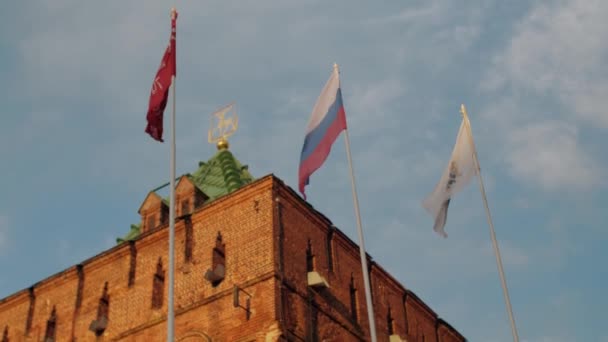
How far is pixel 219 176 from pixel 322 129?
1120 cm

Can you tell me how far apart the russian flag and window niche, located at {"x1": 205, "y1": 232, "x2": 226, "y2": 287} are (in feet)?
16.7

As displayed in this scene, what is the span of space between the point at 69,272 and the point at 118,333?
3.65 meters

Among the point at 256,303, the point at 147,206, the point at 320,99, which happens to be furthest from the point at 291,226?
the point at 147,206

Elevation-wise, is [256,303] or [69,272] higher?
[69,272]

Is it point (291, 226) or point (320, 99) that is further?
point (291, 226)

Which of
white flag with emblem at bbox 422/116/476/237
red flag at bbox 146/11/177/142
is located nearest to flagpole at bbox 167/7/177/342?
red flag at bbox 146/11/177/142

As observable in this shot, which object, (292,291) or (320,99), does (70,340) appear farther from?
(320,99)

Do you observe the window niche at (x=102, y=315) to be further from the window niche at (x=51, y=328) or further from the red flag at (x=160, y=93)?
the red flag at (x=160, y=93)

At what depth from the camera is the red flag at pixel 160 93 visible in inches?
901

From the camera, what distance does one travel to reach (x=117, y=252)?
2908 centimetres

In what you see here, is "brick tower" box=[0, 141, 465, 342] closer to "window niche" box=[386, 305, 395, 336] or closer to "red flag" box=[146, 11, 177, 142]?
"window niche" box=[386, 305, 395, 336]

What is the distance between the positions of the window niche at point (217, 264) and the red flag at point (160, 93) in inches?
188

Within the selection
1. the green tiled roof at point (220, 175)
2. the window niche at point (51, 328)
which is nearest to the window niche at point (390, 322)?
the green tiled roof at point (220, 175)

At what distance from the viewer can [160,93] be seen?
23.2 metres
